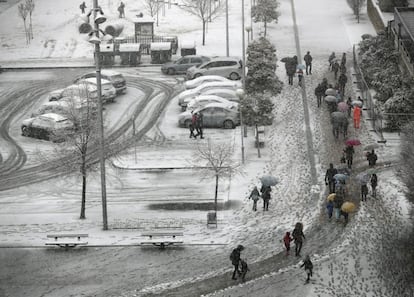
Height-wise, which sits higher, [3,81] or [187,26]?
[187,26]

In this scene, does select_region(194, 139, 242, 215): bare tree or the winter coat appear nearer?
the winter coat

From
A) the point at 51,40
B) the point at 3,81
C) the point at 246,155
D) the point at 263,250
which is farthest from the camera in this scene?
the point at 51,40

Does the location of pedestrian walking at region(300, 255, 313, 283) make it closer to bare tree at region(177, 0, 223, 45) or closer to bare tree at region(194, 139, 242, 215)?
bare tree at region(194, 139, 242, 215)

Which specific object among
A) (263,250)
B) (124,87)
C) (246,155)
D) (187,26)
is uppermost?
(187,26)

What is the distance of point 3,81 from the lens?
4872cm

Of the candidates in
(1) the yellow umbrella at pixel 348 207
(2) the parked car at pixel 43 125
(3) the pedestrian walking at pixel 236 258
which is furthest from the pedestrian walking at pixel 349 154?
(2) the parked car at pixel 43 125

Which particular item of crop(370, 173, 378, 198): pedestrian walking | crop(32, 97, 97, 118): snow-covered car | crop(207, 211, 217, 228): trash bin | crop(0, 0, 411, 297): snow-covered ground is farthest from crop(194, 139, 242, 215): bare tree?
crop(370, 173, 378, 198): pedestrian walking

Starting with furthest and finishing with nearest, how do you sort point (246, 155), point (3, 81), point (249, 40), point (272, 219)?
point (249, 40), point (3, 81), point (246, 155), point (272, 219)

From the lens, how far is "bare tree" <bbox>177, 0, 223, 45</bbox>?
178 feet

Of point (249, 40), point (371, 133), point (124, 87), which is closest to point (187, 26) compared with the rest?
point (249, 40)

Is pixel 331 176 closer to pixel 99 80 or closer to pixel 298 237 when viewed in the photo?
pixel 298 237

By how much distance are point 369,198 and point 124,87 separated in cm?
1838

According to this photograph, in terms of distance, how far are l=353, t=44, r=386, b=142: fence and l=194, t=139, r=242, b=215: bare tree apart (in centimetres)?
617

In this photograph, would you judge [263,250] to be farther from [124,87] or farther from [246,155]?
[124,87]
